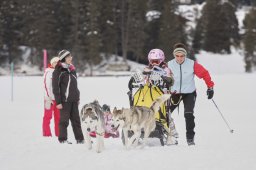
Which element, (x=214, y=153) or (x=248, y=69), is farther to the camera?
(x=248, y=69)

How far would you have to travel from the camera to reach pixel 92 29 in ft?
181

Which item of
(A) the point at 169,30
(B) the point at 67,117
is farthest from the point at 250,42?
(B) the point at 67,117

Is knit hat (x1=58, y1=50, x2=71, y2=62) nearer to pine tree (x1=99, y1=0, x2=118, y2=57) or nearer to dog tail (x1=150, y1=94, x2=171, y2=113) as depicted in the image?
dog tail (x1=150, y1=94, x2=171, y2=113)

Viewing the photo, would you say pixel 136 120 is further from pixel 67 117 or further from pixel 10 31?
pixel 10 31

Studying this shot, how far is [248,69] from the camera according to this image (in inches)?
2259

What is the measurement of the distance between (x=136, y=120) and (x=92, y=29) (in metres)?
47.4

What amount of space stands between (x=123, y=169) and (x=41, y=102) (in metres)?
15.1

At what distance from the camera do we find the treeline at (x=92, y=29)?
179 feet

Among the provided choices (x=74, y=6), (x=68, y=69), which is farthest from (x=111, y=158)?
(x=74, y=6)

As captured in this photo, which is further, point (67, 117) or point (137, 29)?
point (137, 29)

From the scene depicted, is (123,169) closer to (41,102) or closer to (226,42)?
(41,102)

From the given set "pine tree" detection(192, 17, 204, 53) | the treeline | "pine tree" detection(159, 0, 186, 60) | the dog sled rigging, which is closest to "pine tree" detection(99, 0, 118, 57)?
the treeline

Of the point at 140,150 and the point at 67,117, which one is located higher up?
the point at 67,117

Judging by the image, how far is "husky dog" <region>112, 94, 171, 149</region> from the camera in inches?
322
